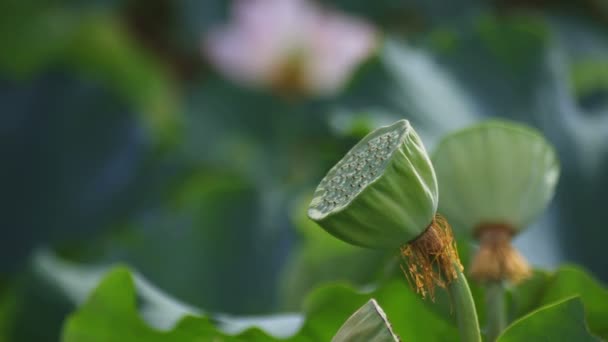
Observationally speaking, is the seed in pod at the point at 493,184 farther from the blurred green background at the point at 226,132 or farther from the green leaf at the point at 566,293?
the blurred green background at the point at 226,132

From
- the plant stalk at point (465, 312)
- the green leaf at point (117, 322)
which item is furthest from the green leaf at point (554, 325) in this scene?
the green leaf at point (117, 322)

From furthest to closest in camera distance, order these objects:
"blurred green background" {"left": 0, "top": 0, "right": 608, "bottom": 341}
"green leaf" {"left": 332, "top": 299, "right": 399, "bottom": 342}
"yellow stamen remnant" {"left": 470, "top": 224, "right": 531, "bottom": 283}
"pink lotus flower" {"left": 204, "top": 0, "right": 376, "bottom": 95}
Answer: "pink lotus flower" {"left": 204, "top": 0, "right": 376, "bottom": 95}, "blurred green background" {"left": 0, "top": 0, "right": 608, "bottom": 341}, "yellow stamen remnant" {"left": 470, "top": 224, "right": 531, "bottom": 283}, "green leaf" {"left": 332, "top": 299, "right": 399, "bottom": 342}

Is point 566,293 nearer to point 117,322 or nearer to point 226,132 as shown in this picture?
point 117,322

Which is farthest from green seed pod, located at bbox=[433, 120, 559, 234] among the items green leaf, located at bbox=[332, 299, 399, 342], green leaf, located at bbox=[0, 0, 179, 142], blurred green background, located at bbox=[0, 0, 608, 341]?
green leaf, located at bbox=[0, 0, 179, 142]

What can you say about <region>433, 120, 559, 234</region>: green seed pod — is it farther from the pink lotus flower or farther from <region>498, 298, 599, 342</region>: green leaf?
the pink lotus flower

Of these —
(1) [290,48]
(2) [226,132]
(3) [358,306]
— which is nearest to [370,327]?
(3) [358,306]

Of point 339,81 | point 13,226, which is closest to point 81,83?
point 13,226

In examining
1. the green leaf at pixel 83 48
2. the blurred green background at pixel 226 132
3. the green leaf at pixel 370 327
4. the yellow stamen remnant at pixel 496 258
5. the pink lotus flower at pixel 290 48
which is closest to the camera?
the green leaf at pixel 370 327
